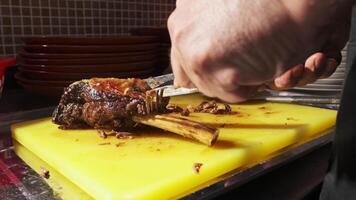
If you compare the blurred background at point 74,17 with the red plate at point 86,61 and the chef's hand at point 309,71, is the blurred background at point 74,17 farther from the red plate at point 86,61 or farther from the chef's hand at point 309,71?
the chef's hand at point 309,71

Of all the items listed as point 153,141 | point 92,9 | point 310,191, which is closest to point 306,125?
point 310,191

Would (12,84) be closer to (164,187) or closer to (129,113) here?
(129,113)

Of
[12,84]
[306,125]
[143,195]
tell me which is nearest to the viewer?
[143,195]

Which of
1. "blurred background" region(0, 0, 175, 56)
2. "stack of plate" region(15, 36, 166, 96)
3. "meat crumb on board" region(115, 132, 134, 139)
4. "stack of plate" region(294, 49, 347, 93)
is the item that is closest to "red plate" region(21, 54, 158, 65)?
"stack of plate" region(15, 36, 166, 96)

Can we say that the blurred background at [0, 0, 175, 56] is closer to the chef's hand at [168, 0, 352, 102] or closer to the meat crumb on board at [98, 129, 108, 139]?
the meat crumb on board at [98, 129, 108, 139]

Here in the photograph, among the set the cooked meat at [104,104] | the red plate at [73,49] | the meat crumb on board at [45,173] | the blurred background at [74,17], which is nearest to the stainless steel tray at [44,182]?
the meat crumb on board at [45,173]

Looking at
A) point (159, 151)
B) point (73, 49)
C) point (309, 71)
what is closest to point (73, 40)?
point (73, 49)

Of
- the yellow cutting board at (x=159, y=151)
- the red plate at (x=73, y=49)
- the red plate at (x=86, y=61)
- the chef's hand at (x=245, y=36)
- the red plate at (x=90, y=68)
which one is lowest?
the yellow cutting board at (x=159, y=151)
